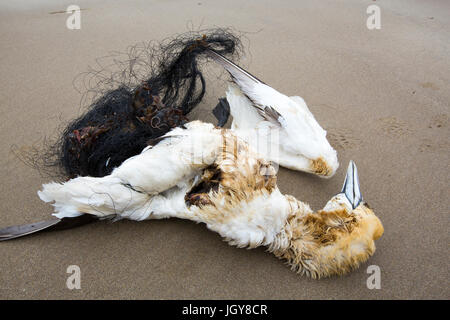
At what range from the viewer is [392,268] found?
5.47 ft

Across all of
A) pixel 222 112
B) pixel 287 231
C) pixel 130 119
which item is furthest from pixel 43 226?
pixel 222 112

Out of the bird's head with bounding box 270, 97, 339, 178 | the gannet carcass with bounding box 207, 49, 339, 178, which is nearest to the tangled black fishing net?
the gannet carcass with bounding box 207, 49, 339, 178

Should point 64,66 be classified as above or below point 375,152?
above

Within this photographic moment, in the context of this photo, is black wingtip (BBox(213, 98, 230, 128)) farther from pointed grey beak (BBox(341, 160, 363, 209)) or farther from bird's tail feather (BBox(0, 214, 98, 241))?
Result: bird's tail feather (BBox(0, 214, 98, 241))

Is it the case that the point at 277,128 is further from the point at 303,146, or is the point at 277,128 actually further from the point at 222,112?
the point at 222,112

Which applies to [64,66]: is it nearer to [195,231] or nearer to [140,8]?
[140,8]

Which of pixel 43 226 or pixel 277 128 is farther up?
pixel 277 128

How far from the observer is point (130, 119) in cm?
196

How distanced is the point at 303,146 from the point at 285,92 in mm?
988

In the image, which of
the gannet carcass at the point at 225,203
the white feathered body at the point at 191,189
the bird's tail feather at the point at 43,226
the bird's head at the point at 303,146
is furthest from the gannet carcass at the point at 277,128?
the bird's tail feather at the point at 43,226

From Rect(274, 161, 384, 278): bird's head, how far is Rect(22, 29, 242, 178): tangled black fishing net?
91 cm

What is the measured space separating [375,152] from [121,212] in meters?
1.75

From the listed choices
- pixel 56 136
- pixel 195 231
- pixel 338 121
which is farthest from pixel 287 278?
pixel 56 136

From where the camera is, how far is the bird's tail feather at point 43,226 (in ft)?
5.49
